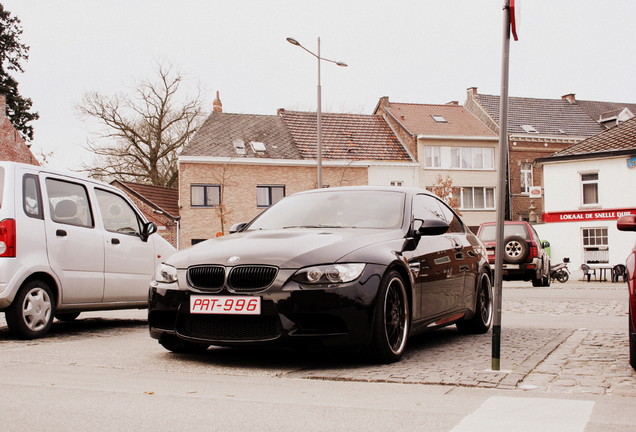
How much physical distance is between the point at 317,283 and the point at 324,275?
8 centimetres

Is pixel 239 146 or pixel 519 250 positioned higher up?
pixel 239 146

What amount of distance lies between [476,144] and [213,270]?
163ft

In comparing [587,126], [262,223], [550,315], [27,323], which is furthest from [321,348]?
[587,126]

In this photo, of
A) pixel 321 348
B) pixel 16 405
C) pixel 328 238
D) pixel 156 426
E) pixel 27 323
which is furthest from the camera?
pixel 27 323

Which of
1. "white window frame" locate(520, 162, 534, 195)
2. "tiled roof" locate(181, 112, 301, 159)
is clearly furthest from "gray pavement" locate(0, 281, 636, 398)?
"white window frame" locate(520, 162, 534, 195)

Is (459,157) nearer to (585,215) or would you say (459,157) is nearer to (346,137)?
(346,137)

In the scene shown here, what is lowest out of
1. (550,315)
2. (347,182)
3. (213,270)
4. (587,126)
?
(550,315)

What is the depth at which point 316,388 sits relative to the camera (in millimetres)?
5266

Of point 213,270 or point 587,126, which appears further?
point 587,126

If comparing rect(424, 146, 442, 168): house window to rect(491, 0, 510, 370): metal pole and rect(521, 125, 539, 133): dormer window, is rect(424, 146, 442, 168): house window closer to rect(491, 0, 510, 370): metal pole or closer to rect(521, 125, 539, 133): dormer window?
rect(521, 125, 539, 133): dormer window

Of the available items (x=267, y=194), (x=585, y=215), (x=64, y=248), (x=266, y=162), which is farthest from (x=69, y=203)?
(x=267, y=194)

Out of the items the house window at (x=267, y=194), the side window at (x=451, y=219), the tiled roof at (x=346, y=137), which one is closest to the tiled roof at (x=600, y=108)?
the tiled roof at (x=346, y=137)

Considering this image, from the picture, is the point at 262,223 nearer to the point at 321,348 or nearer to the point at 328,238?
the point at 328,238

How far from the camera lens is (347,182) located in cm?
4994
